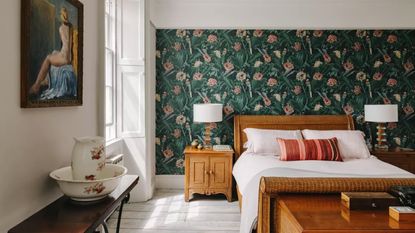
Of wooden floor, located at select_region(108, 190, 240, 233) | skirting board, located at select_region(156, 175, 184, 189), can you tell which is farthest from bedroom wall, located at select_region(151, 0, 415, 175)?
wooden floor, located at select_region(108, 190, 240, 233)

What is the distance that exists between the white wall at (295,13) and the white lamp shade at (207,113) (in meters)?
1.24

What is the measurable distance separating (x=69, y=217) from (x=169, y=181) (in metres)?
3.68

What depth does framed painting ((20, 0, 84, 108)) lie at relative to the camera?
1432 millimetres

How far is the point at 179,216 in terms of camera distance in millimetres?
3867

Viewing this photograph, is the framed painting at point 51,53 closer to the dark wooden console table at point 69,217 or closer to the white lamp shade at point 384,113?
the dark wooden console table at point 69,217

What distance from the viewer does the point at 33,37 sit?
1473 mm

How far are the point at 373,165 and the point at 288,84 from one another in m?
1.75

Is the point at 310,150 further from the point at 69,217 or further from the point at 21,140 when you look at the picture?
the point at 21,140

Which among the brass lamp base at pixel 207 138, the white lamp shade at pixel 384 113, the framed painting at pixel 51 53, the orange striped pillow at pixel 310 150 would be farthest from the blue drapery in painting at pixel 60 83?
the white lamp shade at pixel 384 113

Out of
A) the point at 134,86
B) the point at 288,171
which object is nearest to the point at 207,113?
the point at 134,86

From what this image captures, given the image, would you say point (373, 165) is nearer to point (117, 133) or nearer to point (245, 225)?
point (245, 225)

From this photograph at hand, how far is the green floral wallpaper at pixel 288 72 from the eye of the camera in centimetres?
494

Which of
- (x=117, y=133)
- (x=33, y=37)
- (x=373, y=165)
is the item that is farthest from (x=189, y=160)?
(x=33, y=37)

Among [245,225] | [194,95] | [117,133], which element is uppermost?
[194,95]
